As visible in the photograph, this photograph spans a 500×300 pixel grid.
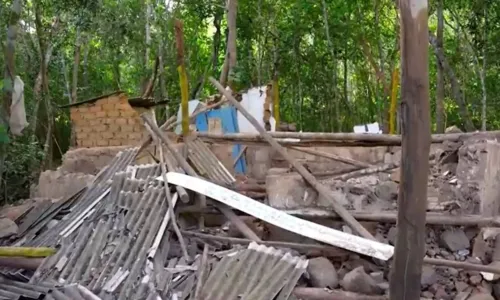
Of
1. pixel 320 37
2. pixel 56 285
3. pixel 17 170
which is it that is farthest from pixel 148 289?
pixel 320 37

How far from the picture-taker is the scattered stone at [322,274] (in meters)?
4.73

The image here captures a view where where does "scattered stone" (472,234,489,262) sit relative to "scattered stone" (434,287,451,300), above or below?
above

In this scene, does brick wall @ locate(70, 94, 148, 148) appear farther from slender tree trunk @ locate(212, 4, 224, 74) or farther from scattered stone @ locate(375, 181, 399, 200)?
slender tree trunk @ locate(212, 4, 224, 74)

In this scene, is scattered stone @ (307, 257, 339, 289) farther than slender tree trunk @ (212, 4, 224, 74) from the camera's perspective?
No

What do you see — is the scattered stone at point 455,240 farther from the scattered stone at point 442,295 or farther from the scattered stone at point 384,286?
the scattered stone at point 384,286

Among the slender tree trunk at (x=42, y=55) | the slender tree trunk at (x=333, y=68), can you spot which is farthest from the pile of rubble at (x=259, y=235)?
the slender tree trunk at (x=333, y=68)

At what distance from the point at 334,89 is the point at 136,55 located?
18.7 feet

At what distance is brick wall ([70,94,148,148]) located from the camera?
9.05 meters

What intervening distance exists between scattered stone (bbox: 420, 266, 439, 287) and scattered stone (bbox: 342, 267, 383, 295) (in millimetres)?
386

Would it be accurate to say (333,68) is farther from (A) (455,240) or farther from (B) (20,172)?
(A) (455,240)

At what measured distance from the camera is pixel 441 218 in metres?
5.05

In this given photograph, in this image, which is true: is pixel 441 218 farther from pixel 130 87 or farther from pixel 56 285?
pixel 130 87

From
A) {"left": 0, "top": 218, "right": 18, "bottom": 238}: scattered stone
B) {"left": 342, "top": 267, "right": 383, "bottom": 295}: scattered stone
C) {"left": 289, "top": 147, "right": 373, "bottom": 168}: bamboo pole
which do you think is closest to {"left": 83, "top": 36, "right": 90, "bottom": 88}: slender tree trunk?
{"left": 0, "top": 218, "right": 18, "bottom": 238}: scattered stone

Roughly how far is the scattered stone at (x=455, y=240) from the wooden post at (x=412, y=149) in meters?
1.67
